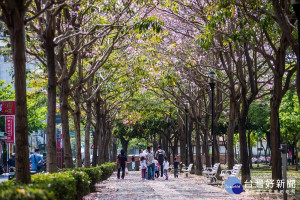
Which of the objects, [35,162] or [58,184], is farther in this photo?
[35,162]

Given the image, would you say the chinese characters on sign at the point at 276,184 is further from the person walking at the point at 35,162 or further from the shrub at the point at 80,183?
the person walking at the point at 35,162

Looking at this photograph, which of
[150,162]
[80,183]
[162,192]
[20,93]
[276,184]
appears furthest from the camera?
[150,162]

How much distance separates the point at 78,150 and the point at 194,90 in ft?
50.6

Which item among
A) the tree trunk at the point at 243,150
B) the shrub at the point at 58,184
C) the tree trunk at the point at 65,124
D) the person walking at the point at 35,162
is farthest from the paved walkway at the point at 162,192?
the shrub at the point at 58,184

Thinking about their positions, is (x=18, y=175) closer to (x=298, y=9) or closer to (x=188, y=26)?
(x=298, y=9)

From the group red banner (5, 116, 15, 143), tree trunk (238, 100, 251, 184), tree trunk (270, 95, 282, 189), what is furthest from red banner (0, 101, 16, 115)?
tree trunk (270, 95, 282, 189)

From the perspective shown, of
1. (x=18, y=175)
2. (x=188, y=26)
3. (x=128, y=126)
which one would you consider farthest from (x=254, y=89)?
(x=128, y=126)

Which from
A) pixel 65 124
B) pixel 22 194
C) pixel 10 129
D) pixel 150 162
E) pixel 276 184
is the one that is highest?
pixel 10 129

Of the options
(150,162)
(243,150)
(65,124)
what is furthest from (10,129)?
(65,124)

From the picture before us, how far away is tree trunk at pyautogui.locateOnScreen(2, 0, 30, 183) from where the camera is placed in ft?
32.7

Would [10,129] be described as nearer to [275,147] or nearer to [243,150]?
[243,150]

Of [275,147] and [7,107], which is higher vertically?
[7,107]

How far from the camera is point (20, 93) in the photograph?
10.1 meters

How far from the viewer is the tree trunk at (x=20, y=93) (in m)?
9.96
